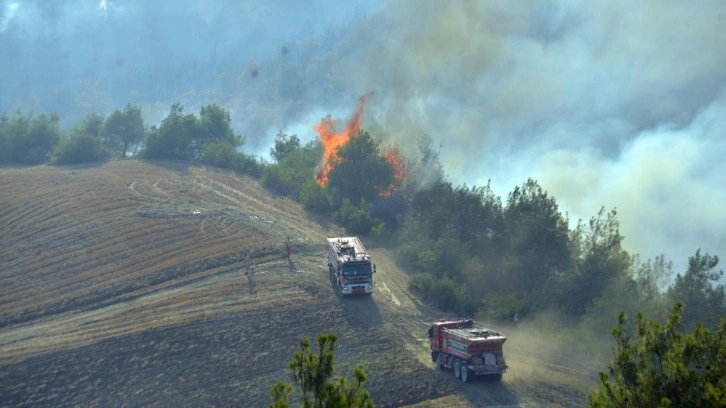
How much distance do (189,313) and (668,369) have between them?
3379 centimetres

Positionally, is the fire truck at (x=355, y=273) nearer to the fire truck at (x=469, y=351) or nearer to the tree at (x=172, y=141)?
the fire truck at (x=469, y=351)

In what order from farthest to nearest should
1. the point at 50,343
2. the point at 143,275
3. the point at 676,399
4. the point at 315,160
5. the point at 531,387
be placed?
the point at 315,160
the point at 143,275
the point at 50,343
the point at 531,387
the point at 676,399

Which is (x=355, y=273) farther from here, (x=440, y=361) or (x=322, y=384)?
(x=322, y=384)

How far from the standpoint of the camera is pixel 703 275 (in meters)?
49.2

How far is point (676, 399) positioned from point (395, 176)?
2410 inches

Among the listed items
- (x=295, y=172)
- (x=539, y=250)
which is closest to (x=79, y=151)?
(x=295, y=172)

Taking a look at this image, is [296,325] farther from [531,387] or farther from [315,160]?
[315,160]

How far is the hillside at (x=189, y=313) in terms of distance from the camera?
40.2 metres

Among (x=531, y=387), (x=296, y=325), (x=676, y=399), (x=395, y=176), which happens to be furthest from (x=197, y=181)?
(x=676, y=399)

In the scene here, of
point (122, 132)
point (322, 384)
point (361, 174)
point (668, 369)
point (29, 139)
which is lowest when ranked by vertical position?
point (322, 384)

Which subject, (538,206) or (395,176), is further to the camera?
(395,176)

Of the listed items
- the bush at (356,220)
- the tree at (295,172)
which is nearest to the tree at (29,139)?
the tree at (295,172)

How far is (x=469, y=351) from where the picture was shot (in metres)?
39.4

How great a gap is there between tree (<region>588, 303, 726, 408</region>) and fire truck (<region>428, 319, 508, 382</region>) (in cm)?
1956
